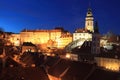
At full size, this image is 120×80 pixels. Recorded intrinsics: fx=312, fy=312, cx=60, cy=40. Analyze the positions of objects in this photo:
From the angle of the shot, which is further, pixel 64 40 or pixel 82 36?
pixel 64 40

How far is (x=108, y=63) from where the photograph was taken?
57594 mm

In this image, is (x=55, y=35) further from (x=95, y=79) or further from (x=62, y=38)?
(x=95, y=79)

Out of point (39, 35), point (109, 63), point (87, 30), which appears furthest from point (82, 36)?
point (109, 63)

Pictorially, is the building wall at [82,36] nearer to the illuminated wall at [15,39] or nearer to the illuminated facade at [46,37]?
the illuminated facade at [46,37]

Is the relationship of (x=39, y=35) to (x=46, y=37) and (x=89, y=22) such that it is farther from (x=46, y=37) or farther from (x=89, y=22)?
(x=89, y=22)

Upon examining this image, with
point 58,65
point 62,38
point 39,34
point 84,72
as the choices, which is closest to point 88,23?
point 62,38

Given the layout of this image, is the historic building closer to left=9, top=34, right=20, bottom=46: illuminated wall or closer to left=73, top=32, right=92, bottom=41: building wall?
left=73, top=32, right=92, bottom=41: building wall

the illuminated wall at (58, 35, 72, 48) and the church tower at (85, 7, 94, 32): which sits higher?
the church tower at (85, 7, 94, 32)

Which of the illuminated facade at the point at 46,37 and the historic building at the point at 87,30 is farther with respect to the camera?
the illuminated facade at the point at 46,37

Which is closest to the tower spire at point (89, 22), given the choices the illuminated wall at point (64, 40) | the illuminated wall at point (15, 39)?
the illuminated wall at point (64, 40)

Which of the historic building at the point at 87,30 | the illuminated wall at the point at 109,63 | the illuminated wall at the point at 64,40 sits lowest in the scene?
the illuminated wall at the point at 109,63

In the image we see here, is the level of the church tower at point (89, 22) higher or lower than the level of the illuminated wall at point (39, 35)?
higher

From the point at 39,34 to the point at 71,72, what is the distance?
109216 millimetres

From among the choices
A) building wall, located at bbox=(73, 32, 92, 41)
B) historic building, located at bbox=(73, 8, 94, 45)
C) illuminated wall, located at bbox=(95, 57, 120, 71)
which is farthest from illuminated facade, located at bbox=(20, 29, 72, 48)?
illuminated wall, located at bbox=(95, 57, 120, 71)
